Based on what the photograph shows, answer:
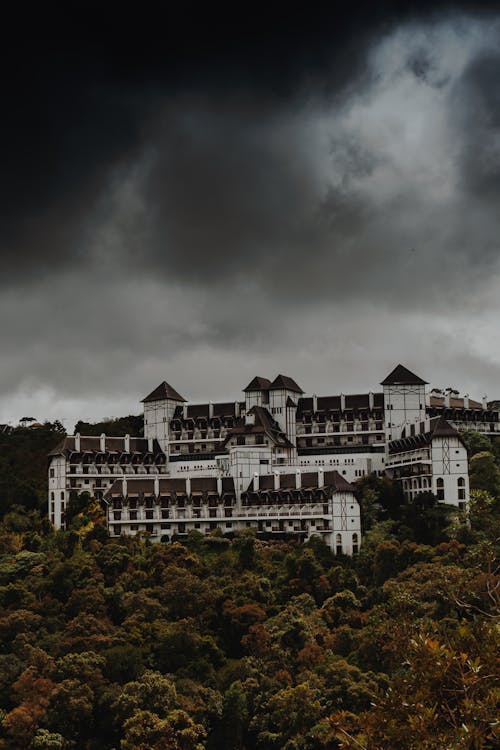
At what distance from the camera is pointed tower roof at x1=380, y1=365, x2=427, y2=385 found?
8638 centimetres

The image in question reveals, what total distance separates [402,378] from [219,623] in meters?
33.3

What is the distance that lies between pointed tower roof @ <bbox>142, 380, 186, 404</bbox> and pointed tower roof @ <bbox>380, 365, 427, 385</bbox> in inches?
820

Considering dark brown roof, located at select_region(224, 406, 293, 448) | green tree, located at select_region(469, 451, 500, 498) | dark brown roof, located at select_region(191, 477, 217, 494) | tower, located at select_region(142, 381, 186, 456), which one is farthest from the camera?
tower, located at select_region(142, 381, 186, 456)

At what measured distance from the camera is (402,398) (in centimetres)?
8669

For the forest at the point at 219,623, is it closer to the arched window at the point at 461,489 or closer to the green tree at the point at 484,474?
the green tree at the point at 484,474

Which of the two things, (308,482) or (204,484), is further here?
(204,484)

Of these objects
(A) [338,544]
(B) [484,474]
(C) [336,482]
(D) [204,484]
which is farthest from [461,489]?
(D) [204,484]

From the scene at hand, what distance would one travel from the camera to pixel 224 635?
2400 inches

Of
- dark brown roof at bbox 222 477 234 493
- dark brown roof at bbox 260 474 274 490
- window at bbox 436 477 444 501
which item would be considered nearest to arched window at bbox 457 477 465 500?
window at bbox 436 477 444 501

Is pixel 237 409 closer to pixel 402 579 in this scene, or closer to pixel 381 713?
pixel 402 579

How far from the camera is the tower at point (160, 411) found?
9294 cm

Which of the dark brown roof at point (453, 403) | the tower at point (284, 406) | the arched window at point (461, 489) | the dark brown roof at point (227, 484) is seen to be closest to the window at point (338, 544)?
the arched window at point (461, 489)

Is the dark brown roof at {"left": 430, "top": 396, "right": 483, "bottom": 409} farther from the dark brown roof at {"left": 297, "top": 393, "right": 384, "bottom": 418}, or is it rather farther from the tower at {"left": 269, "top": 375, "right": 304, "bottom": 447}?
the tower at {"left": 269, "top": 375, "right": 304, "bottom": 447}

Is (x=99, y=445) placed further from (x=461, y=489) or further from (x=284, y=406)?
(x=461, y=489)
